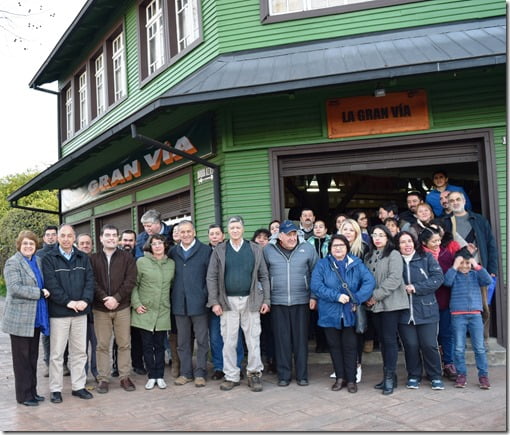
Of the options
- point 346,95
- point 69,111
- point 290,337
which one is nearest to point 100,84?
point 69,111

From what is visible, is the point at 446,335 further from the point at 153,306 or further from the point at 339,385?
the point at 153,306

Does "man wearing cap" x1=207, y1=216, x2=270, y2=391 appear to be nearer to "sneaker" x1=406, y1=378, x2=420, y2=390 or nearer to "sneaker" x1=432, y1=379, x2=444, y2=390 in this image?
"sneaker" x1=406, y1=378, x2=420, y2=390

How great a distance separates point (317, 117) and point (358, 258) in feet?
9.30

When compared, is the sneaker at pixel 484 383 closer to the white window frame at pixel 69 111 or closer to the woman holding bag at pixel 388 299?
the woman holding bag at pixel 388 299

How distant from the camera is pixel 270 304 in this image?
5855 millimetres

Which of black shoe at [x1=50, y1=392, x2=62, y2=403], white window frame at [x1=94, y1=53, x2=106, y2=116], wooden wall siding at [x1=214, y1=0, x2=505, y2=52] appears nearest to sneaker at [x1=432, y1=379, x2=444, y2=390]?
black shoe at [x1=50, y1=392, x2=62, y2=403]

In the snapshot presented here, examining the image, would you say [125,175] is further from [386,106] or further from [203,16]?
[386,106]

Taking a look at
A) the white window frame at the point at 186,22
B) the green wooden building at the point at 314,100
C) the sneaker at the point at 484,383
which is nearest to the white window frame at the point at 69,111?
the green wooden building at the point at 314,100

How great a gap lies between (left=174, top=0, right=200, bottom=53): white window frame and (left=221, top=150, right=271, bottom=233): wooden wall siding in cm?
266

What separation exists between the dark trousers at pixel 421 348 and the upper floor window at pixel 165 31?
602cm

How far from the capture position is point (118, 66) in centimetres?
1220

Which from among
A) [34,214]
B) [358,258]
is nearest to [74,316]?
[358,258]

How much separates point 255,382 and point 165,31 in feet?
23.4

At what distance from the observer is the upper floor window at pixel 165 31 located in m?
9.29
